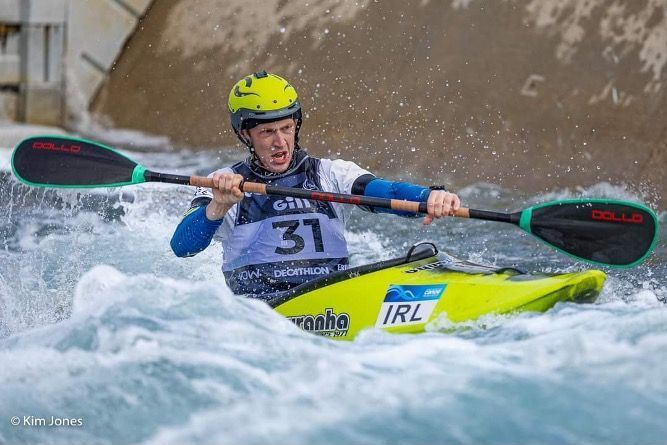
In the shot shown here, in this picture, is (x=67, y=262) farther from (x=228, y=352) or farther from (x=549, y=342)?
(x=549, y=342)

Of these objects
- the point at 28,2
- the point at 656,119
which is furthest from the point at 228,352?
the point at 28,2

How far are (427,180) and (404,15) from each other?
55.9 inches

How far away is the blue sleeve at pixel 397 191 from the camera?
4.68 meters

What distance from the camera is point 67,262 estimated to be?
6797 millimetres

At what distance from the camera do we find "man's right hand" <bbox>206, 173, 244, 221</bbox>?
4.56 m

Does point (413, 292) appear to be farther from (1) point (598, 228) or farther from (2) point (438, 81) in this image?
(2) point (438, 81)

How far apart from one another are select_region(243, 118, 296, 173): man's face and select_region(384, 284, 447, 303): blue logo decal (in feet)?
2.52

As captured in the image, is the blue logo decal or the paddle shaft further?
the paddle shaft

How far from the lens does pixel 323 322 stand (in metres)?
4.54

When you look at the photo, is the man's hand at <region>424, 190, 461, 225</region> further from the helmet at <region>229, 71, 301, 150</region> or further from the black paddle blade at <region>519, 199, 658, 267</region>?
the helmet at <region>229, 71, 301, 150</region>

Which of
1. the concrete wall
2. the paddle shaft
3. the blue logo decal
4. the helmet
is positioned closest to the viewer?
the blue logo decal
